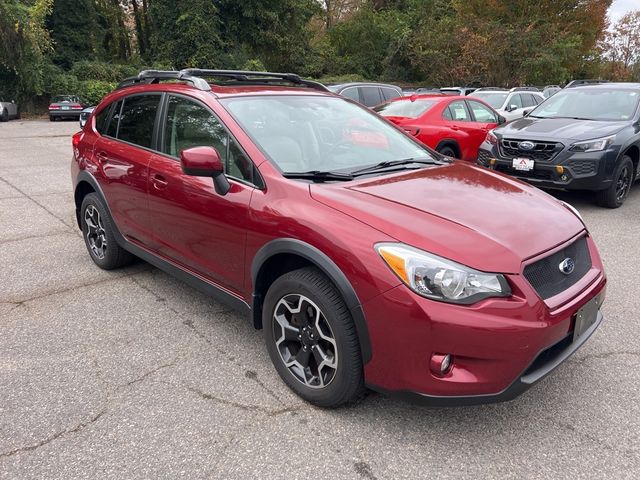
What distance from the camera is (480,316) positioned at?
2143 mm

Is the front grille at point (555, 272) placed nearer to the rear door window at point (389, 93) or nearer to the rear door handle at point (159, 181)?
the rear door handle at point (159, 181)

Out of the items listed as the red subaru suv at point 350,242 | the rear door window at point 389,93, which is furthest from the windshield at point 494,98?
the red subaru suv at point 350,242

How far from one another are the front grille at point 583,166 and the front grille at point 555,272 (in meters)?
4.12

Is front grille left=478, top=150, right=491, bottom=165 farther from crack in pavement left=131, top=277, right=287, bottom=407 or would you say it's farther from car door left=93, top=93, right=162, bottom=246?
crack in pavement left=131, top=277, right=287, bottom=407

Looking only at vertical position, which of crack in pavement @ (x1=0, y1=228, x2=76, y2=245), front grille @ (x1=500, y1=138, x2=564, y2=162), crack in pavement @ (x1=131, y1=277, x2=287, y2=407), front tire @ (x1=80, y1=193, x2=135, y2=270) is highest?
front grille @ (x1=500, y1=138, x2=564, y2=162)

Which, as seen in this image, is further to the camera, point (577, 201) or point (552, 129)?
point (577, 201)

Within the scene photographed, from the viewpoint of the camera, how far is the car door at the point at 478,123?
29.3 ft

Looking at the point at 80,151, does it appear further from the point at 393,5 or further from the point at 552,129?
the point at 393,5

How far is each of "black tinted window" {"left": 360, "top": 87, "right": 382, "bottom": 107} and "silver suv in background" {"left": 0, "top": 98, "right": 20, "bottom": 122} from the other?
19.6 metres

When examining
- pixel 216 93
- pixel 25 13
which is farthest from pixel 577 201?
pixel 25 13

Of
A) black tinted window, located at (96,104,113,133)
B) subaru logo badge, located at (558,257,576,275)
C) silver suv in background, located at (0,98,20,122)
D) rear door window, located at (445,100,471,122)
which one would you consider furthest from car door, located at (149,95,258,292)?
silver suv in background, located at (0,98,20,122)

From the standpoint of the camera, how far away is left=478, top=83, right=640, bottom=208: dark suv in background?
6422mm

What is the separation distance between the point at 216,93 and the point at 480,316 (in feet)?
7.36

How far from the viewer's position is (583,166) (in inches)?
251
